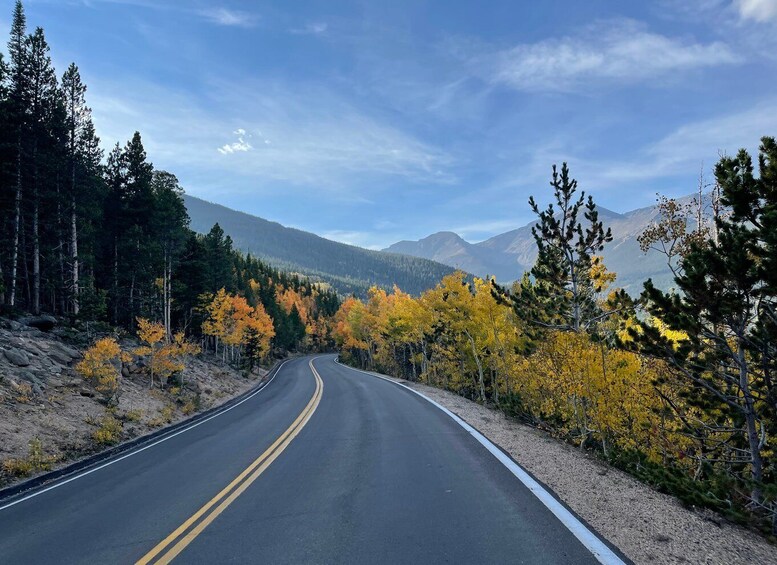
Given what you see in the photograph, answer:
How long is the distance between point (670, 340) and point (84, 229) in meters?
31.0

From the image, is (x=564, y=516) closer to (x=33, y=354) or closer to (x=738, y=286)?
(x=738, y=286)

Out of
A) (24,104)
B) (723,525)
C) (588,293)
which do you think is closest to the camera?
(723,525)

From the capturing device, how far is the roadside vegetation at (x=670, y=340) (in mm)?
6199

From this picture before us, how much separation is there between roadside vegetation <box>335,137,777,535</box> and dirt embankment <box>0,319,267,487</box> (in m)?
13.4

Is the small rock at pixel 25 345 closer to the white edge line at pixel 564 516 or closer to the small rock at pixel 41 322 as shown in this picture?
the small rock at pixel 41 322

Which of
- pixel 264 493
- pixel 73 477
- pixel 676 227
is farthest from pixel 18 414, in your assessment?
pixel 676 227

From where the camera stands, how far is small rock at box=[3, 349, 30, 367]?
15070 mm

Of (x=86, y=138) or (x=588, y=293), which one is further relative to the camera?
(x=86, y=138)

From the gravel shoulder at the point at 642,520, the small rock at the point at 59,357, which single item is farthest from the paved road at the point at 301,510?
the small rock at the point at 59,357

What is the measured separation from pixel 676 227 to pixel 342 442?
11.7m

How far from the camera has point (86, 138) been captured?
2608 cm

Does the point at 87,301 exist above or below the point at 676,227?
below

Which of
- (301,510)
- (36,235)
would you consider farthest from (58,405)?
(36,235)

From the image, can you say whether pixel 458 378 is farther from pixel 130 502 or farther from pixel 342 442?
pixel 130 502
